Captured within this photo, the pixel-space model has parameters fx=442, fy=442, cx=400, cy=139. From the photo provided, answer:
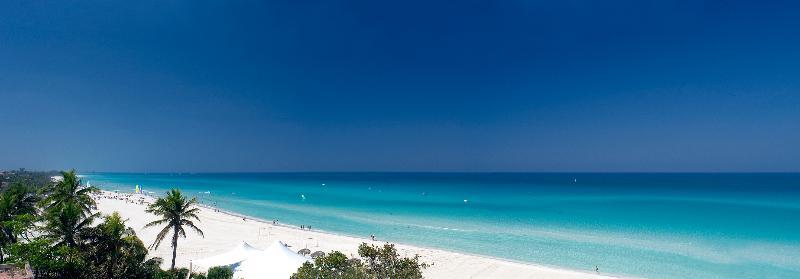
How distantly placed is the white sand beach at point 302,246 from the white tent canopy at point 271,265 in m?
8.21

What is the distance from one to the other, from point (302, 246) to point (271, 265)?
53.1 ft

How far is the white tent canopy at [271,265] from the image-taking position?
2134 centimetres

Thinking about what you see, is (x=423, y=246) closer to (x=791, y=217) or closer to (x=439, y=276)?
(x=439, y=276)

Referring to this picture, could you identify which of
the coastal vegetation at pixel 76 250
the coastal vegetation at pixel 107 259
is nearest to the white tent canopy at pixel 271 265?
the coastal vegetation at pixel 107 259

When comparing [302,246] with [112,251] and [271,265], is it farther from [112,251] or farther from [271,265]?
[112,251]

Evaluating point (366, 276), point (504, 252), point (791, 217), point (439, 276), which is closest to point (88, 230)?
point (366, 276)

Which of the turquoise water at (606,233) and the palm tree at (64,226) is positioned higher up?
the palm tree at (64,226)

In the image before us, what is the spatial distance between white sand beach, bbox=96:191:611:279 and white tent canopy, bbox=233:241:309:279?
8.21 meters

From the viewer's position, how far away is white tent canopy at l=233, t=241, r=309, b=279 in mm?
21344

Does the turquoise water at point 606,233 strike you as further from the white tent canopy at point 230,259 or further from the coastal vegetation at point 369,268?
the coastal vegetation at point 369,268

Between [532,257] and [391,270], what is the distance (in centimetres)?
2342

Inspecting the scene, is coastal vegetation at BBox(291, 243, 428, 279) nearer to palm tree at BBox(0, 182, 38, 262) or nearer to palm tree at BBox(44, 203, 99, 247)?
palm tree at BBox(44, 203, 99, 247)

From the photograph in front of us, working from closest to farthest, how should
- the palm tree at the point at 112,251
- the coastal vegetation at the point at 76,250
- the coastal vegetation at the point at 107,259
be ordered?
the coastal vegetation at the point at 107,259 < the coastal vegetation at the point at 76,250 < the palm tree at the point at 112,251

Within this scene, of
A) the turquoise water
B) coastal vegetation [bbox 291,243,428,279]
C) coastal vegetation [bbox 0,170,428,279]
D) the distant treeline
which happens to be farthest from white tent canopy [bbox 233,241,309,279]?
the distant treeline
